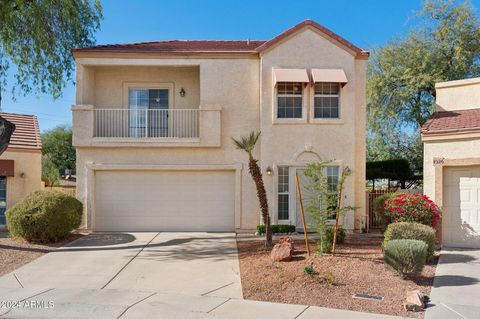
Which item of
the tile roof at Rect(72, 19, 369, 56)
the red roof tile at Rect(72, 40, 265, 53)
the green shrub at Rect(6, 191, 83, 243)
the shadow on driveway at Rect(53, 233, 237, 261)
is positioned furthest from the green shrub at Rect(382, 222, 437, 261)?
the green shrub at Rect(6, 191, 83, 243)

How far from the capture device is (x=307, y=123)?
1568 centimetres

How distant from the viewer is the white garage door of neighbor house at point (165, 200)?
52.4 ft

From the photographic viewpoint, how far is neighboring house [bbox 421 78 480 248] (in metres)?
12.4

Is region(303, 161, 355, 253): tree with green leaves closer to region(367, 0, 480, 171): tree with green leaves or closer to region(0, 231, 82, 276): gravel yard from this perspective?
region(0, 231, 82, 276): gravel yard

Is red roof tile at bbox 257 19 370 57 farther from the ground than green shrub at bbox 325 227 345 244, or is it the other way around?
red roof tile at bbox 257 19 370 57

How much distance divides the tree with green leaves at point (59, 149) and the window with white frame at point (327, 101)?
114ft

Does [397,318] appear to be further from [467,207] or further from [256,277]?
[467,207]

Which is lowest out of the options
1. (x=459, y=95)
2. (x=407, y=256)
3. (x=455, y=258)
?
(x=455, y=258)

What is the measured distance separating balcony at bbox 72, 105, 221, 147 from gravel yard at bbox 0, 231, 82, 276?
395cm

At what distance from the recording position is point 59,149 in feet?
147

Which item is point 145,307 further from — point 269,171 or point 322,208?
point 269,171

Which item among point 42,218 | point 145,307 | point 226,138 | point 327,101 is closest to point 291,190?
point 226,138

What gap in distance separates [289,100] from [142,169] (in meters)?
5.89

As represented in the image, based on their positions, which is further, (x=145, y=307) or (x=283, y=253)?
(x=283, y=253)
